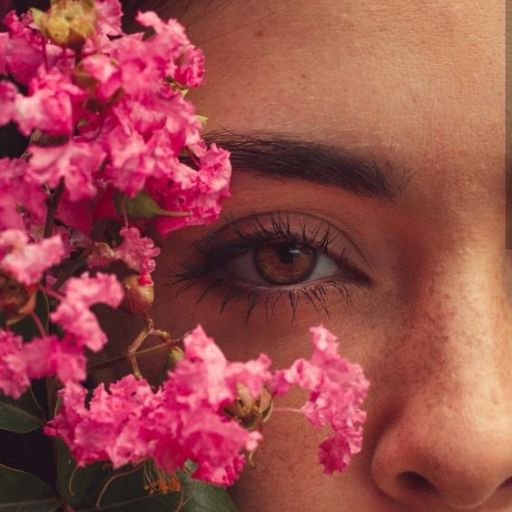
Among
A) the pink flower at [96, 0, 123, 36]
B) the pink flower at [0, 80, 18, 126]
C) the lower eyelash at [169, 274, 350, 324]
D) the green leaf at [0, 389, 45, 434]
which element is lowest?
the lower eyelash at [169, 274, 350, 324]

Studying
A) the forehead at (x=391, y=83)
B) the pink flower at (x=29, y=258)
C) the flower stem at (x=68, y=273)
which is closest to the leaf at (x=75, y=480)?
the flower stem at (x=68, y=273)

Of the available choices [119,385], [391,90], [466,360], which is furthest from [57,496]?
[391,90]

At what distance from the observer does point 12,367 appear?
33.3 inches

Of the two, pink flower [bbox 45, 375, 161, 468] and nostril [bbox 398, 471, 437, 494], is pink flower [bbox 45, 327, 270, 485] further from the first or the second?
nostril [bbox 398, 471, 437, 494]

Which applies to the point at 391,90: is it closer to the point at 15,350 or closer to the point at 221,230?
the point at 221,230

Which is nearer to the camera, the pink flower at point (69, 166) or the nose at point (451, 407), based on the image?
the pink flower at point (69, 166)

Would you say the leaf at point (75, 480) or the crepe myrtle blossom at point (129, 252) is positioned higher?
the crepe myrtle blossom at point (129, 252)

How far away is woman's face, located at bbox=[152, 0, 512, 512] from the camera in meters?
1.14

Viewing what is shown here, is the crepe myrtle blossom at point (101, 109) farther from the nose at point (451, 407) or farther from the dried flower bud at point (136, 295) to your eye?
the nose at point (451, 407)

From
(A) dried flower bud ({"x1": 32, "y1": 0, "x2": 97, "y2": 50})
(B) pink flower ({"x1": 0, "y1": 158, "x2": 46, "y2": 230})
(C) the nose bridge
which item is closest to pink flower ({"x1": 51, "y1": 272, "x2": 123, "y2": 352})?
(B) pink flower ({"x1": 0, "y1": 158, "x2": 46, "y2": 230})

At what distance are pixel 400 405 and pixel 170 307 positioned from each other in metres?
0.33

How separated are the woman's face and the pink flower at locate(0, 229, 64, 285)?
15.8 inches

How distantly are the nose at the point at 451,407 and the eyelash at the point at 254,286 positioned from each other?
0.41ft

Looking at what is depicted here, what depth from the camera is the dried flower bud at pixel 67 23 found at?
0.87m
